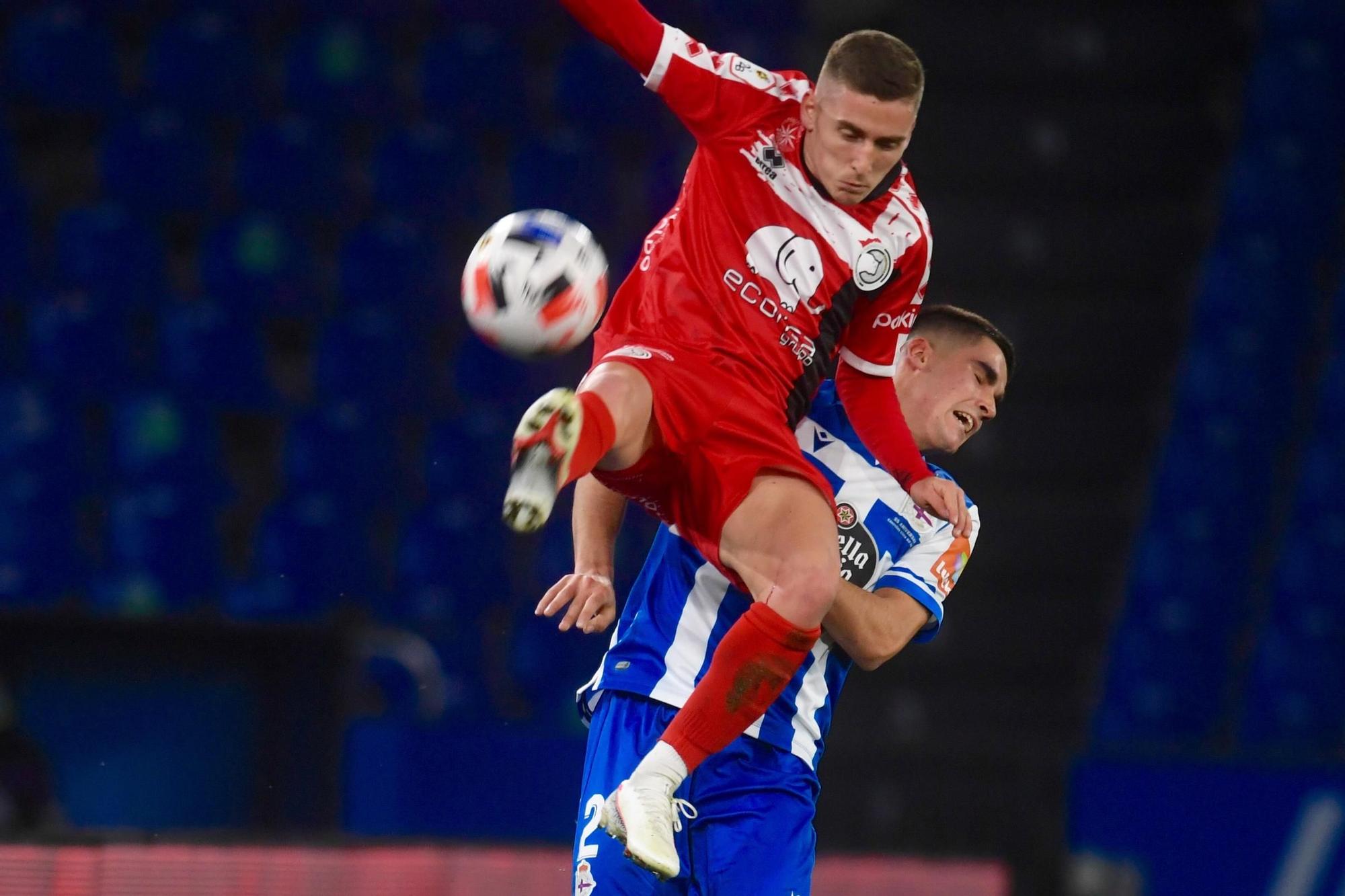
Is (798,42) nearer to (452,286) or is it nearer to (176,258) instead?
(452,286)

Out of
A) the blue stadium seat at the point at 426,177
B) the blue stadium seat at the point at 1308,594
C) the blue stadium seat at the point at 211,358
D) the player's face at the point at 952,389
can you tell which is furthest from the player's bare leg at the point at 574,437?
the blue stadium seat at the point at 1308,594

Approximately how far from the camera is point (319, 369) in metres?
9.64

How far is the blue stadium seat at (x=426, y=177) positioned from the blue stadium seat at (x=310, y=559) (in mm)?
1958

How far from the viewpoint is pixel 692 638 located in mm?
3922

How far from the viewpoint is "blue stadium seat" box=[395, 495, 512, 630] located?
941cm

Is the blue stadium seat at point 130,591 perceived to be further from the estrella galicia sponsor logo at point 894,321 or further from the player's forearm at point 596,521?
the estrella galicia sponsor logo at point 894,321

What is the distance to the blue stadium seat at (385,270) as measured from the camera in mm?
9906

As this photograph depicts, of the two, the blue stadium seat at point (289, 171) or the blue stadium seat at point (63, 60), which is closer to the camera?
the blue stadium seat at point (63, 60)

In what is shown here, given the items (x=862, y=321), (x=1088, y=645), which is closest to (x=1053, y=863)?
(x=1088, y=645)

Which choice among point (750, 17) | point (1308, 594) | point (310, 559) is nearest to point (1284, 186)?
point (1308, 594)

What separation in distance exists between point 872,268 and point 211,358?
592 cm

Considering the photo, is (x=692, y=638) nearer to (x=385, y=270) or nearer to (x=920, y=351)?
(x=920, y=351)

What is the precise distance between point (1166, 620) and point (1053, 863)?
340 cm

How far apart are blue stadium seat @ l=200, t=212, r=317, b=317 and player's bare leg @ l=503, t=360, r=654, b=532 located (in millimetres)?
6249
